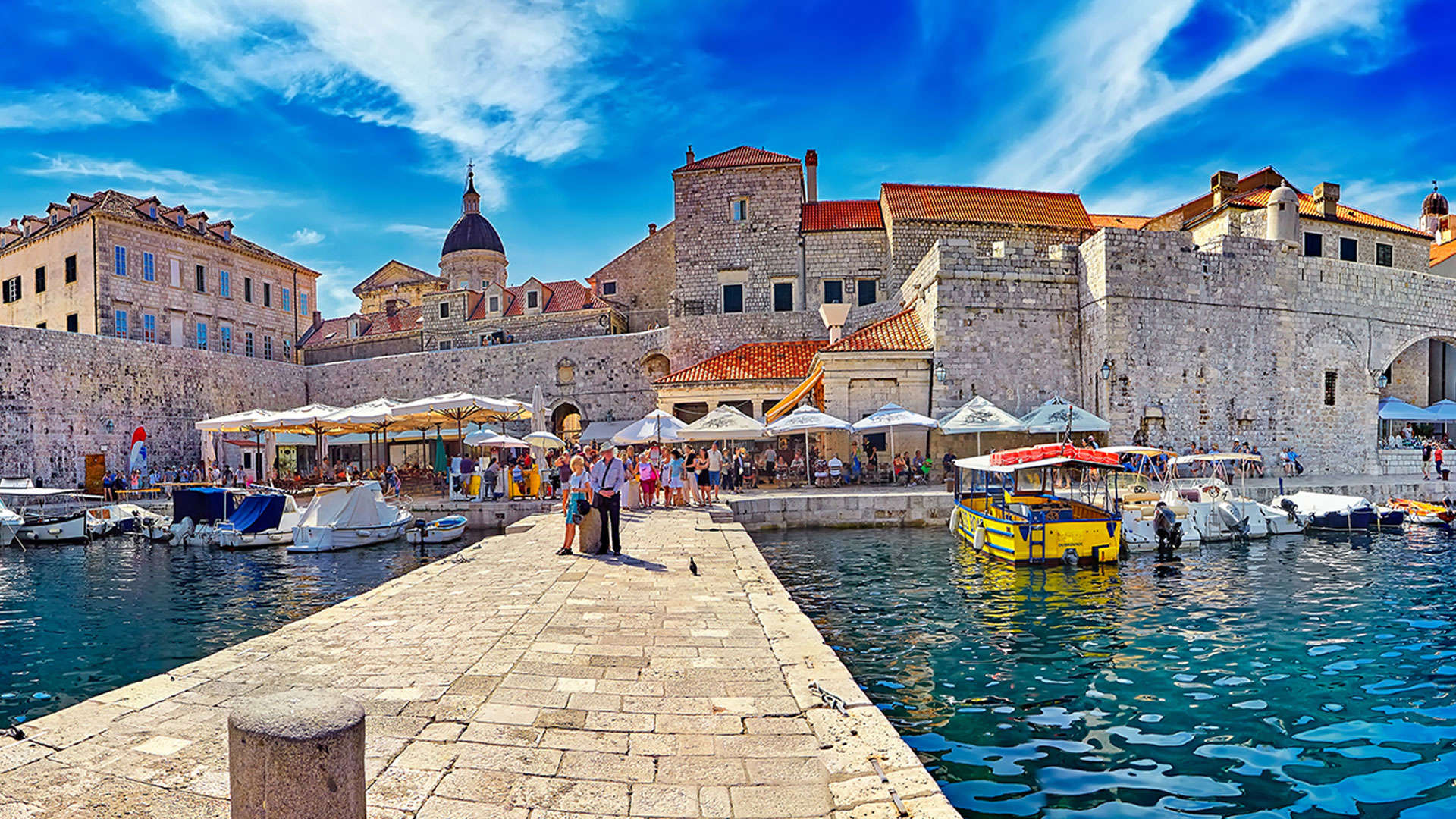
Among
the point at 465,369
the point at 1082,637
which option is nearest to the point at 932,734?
the point at 1082,637

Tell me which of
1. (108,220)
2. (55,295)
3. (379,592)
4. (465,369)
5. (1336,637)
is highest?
(108,220)

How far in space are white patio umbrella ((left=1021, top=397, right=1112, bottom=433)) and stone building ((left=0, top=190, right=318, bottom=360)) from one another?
3015 centimetres

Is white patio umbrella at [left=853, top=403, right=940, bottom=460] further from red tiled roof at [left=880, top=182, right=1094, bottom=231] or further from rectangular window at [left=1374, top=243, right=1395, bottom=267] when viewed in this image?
rectangular window at [left=1374, top=243, right=1395, bottom=267]

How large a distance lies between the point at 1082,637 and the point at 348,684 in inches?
257

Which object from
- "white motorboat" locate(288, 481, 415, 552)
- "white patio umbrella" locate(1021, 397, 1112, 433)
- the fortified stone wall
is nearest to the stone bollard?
→ "white motorboat" locate(288, 481, 415, 552)

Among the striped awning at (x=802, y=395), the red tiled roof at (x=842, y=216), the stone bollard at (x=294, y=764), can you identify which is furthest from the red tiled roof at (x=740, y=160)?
the stone bollard at (x=294, y=764)

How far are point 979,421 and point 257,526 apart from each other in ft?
48.1

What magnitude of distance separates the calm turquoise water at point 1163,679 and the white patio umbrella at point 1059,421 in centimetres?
580

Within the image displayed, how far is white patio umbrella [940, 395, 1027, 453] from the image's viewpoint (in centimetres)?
1811

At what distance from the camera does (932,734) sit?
17.8 ft

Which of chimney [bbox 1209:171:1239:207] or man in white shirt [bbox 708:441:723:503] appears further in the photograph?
chimney [bbox 1209:171:1239:207]

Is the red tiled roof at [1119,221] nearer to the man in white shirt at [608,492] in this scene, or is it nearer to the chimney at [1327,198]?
the chimney at [1327,198]

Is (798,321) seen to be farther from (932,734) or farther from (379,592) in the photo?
(932,734)

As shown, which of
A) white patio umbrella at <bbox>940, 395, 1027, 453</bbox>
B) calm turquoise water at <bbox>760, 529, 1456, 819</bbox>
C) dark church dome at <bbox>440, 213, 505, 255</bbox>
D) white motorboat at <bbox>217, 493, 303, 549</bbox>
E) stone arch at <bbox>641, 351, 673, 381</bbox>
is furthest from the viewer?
dark church dome at <bbox>440, 213, 505, 255</bbox>
